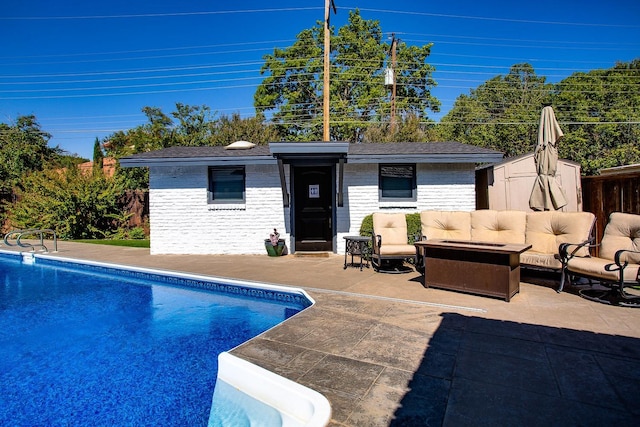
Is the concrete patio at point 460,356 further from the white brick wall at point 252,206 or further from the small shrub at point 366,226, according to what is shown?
the white brick wall at point 252,206

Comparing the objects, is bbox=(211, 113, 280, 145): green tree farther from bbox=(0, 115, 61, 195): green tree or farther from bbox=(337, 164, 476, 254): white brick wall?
bbox=(337, 164, 476, 254): white brick wall

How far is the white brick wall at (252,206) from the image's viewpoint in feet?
31.2

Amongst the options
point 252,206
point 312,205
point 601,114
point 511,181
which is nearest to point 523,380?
point 312,205

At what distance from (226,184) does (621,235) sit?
841 centimetres

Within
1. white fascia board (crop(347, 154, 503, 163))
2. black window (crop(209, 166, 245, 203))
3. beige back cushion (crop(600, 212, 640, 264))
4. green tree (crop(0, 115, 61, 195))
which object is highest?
green tree (crop(0, 115, 61, 195))

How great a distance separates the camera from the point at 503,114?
30594 millimetres

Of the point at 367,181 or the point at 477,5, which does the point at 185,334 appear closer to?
the point at 367,181

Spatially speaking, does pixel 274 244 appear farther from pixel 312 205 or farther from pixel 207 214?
pixel 207 214

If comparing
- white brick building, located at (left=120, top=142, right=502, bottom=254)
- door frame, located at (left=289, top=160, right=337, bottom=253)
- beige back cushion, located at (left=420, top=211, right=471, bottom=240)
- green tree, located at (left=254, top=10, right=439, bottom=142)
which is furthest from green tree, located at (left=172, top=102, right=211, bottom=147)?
beige back cushion, located at (left=420, top=211, right=471, bottom=240)

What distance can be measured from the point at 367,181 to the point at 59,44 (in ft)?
61.3

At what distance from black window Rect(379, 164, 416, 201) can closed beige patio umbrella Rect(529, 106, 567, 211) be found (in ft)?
10.8

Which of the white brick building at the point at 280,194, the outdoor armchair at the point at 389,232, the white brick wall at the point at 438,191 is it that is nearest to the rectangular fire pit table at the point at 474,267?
the outdoor armchair at the point at 389,232

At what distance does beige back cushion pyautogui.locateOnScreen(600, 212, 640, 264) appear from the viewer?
5.13m

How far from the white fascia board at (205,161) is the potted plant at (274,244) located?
6.15 feet
